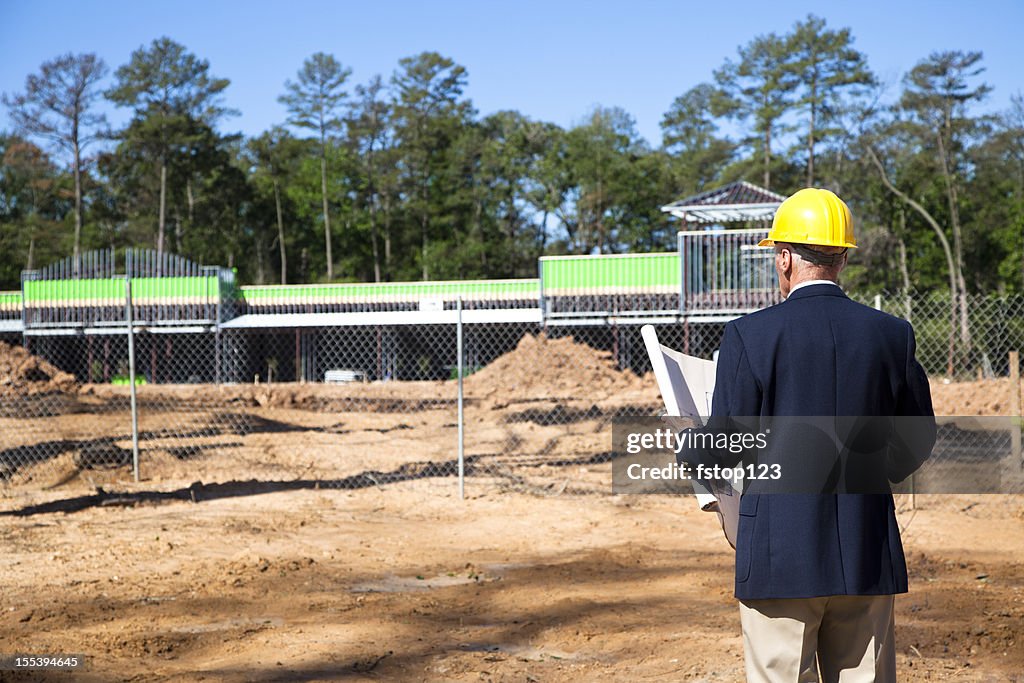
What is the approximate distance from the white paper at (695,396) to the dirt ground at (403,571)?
217cm

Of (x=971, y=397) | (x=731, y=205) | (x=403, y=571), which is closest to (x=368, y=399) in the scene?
(x=731, y=205)

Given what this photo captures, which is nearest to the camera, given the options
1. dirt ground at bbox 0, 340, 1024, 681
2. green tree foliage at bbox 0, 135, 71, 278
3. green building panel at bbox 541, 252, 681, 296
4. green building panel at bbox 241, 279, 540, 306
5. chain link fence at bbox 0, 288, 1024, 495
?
dirt ground at bbox 0, 340, 1024, 681

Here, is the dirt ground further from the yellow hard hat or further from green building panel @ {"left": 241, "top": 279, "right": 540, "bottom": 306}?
green building panel @ {"left": 241, "top": 279, "right": 540, "bottom": 306}

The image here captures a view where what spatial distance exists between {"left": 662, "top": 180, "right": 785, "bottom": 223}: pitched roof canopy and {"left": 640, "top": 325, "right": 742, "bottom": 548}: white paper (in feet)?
66.7

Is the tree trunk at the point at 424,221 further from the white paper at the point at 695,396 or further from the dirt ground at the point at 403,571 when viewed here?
the white paper at the point at 695,396

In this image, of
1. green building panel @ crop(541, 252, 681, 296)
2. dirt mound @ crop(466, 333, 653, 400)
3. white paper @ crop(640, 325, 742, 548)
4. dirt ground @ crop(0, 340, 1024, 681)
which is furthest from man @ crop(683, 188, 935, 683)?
green building panel @ crop(541, 252, 681, 296)

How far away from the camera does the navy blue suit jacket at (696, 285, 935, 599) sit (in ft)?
7.57

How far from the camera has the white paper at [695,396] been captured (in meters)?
2.57

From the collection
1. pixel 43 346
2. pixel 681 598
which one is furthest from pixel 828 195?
pixel 43 346

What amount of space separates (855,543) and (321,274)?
53483 millimetres

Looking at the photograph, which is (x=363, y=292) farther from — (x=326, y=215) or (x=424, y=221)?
(x=424, y=221)

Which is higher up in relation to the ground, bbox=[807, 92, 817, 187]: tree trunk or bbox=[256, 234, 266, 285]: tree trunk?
bbox=[807, 92, 817, 187]: tree trunk

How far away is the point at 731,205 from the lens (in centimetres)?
2278

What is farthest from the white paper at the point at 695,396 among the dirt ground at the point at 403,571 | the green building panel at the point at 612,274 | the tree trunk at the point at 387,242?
the tree trunk at the point at 387,242
